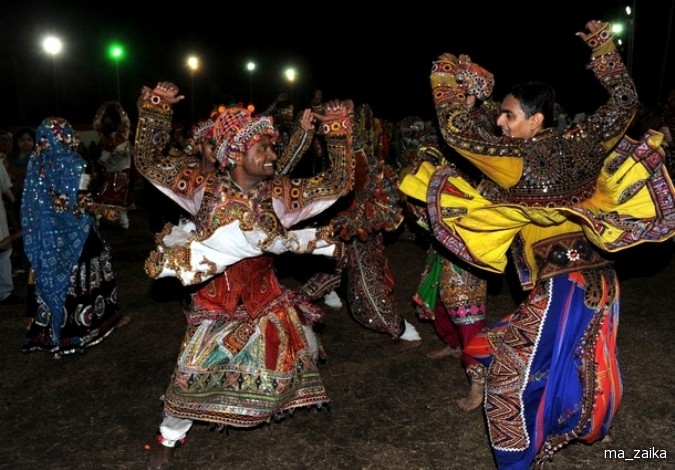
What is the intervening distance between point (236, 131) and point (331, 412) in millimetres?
1965

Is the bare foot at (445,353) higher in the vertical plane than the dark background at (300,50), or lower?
lower

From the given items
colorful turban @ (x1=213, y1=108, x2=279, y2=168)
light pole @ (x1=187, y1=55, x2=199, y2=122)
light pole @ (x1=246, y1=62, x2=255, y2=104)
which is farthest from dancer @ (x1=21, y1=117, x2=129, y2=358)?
light pole @ (x1=246, y1=62, x2=255, y2=104)

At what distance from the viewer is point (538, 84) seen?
113 inches

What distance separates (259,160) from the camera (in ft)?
10.0

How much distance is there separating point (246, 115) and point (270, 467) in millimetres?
1918

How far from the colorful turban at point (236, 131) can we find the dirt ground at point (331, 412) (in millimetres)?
1713

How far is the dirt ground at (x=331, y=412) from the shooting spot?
3.39 m

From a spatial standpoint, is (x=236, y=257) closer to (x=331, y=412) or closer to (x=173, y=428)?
(x=173, y=428)

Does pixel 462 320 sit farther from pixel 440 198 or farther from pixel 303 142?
pixel 303 142

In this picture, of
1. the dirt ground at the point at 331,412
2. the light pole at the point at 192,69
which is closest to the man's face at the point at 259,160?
the dirt ground at the point at 331,412

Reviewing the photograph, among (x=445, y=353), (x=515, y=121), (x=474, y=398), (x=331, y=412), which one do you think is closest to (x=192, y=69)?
(x=445, y=353)

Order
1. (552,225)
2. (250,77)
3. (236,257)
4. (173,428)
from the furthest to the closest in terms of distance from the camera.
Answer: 1. (250,77)
2. (173,428)
3. (236,257)
4. (552,225)

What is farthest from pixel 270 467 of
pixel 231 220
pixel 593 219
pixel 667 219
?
pixel 667 219

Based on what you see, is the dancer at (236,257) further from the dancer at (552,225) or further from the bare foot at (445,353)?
the bare foot at (445,353)
